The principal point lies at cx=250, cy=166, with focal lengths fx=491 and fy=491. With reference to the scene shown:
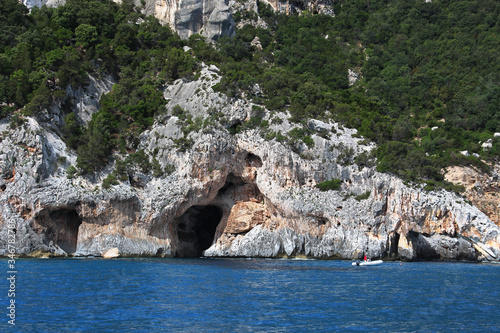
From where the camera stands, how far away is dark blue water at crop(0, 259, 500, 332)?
18.6 meters

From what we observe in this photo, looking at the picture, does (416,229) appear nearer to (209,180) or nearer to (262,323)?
(209,180)

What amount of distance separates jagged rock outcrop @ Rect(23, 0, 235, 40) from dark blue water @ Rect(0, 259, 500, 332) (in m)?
44.0

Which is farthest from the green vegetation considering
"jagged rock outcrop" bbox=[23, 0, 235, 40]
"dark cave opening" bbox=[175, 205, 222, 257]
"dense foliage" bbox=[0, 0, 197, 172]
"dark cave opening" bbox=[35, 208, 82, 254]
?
"jagged rock outcrop" bbox=[23, 0, 235, 40]

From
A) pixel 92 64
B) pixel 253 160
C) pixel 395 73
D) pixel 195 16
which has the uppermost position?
pixel 195 16

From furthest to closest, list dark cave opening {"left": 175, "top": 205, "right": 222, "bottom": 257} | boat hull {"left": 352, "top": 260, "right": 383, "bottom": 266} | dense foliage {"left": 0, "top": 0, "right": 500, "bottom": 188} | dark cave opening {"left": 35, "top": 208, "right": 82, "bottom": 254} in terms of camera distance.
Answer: dark cave opening {"left": 175, "top": 205, "right": 222, "bottom": 257} < dense foliage {"left": 0, "top": 0, "right": 500, "bottom": 188} < dark cave opening {"left": 35, "top": 208, "right": 82, "bottom": 254} < boat hull {"left": 352, "top": 260, "right": 383, "bottom": 266}

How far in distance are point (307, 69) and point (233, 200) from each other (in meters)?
28.6

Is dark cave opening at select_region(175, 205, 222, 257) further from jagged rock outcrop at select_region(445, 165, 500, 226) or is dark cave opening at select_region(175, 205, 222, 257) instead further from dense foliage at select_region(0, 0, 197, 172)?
jagged rock outcrop at select_region(445, 165, 500, 226)

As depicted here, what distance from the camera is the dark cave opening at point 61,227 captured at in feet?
141

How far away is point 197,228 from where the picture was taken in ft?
184

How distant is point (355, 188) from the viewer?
4847cm

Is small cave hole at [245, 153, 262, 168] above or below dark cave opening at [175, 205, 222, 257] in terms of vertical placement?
above

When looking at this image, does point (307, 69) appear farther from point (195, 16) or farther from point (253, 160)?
point (253, 160)

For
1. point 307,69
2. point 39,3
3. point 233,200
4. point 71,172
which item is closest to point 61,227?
point 71,172

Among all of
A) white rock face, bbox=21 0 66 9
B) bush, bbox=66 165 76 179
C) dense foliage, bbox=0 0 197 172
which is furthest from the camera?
white rock face, bbox=21 0 66 9
